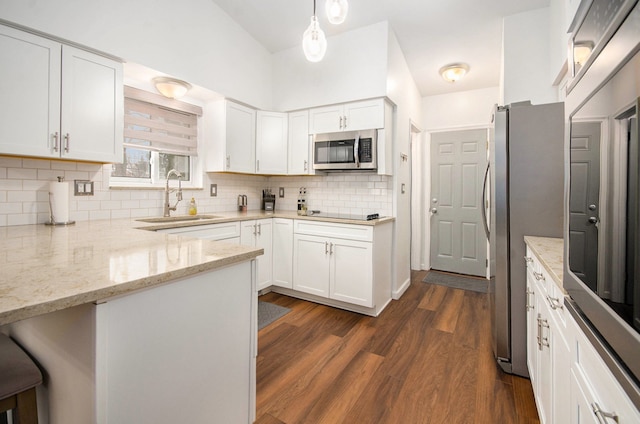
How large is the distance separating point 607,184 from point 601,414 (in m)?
0.50

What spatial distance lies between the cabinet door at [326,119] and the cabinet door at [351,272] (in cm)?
131

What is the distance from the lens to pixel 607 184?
0.63 metres

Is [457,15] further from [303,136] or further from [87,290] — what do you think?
[87,290]

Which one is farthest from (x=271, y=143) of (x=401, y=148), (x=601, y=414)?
(x=601, y=414)

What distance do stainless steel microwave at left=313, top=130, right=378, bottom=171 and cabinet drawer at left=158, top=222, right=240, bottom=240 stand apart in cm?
120

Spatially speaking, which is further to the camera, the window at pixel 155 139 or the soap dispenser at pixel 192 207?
the soap dispenser at pixel 192 207

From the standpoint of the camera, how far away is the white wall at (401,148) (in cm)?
323

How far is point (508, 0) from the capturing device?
2.64 metres

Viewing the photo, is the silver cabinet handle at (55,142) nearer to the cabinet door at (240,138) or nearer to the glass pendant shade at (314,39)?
the cabinet door at (240,138)

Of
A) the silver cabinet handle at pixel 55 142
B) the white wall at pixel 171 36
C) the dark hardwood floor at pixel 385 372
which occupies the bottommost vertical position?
the dark hardwood floor at pixel 385 372

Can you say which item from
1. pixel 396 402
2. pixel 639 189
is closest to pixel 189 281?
pixel 639 189

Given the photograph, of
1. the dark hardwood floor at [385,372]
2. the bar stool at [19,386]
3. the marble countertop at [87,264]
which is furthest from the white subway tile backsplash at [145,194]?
the bar stool at [19,386]

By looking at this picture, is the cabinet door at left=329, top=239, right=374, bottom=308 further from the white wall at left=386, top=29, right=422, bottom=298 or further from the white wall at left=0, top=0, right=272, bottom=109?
the white wall at left=0, top=0, right=272, bottom=109

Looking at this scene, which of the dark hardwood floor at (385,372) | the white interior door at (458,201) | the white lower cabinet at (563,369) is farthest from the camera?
the white interior door at (458,201)
